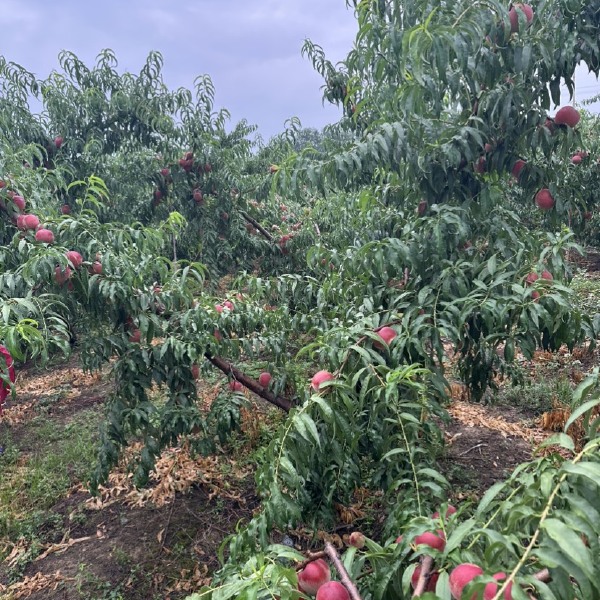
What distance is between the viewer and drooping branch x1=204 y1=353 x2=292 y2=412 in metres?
2.64

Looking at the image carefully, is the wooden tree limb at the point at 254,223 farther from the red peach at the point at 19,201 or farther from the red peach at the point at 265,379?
the red peach at the point at 19,201

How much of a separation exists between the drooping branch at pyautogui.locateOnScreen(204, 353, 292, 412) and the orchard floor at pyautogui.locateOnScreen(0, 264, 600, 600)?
65 centimetres

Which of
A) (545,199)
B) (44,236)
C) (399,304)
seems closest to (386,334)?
(399,304)

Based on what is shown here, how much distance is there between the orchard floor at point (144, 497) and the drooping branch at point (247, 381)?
2.12ft

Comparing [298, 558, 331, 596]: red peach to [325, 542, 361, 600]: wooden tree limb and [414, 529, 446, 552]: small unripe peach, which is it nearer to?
[325, 542, 361, 600]: wooden tree limb

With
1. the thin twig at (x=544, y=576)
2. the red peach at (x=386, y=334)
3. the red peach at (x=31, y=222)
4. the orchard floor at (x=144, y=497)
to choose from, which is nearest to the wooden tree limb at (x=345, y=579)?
the thin twig at (x=544, y=576)

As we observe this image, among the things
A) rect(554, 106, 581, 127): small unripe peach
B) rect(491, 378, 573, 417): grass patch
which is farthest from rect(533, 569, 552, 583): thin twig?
rect(491, 378, 573, 417): grass patch

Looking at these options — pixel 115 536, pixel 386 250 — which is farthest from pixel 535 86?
pixel 115 536

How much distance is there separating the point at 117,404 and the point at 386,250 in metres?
1.49

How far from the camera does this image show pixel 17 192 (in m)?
2.59

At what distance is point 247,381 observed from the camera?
106 inches

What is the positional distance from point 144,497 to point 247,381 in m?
1.16

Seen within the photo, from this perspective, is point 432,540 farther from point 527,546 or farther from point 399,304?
point 399,304

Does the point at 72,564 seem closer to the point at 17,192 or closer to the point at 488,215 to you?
the point at 17,192
